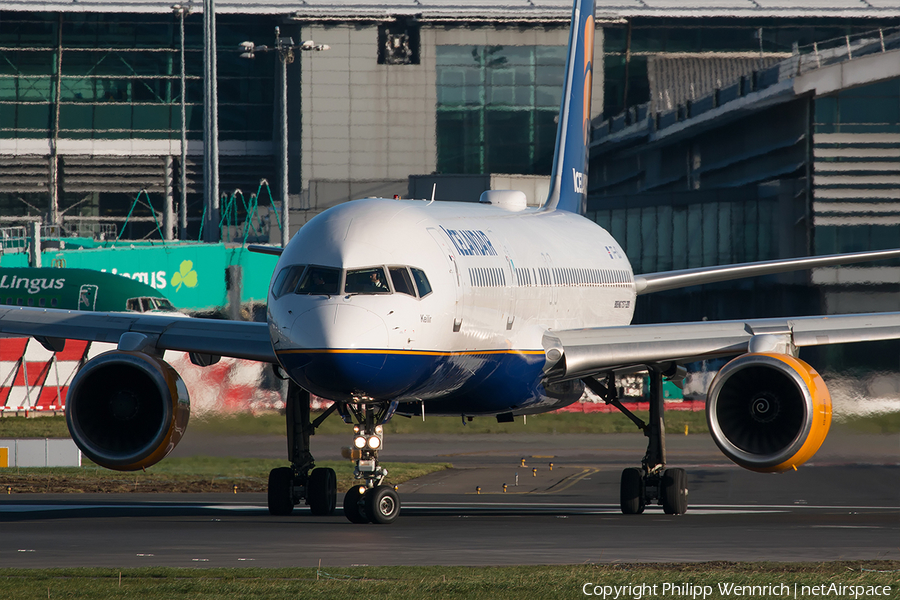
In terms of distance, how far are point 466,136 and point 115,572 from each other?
89209mm

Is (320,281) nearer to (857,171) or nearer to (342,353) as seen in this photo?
(342,353)

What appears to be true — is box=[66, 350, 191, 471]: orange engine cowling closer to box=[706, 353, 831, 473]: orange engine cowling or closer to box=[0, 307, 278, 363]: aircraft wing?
box=[0, 307, 278, 363]: aircraft wing

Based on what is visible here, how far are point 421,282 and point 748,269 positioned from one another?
1112 cm

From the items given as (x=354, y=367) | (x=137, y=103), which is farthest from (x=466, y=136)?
(x=354, y=367)

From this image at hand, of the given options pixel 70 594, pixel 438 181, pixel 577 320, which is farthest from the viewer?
pixel 438 181

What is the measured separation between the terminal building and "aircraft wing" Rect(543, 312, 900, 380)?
51552 millimetres

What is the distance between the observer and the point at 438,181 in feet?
273

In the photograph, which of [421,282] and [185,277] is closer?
[421,282]

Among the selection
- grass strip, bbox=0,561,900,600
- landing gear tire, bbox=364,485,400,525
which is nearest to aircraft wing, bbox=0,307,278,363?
landing gear tire, bbox=364,485,400,525

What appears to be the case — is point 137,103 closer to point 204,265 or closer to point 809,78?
point 204,265

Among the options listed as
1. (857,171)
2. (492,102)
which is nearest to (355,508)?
(857,171)

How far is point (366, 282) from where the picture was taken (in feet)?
66.4

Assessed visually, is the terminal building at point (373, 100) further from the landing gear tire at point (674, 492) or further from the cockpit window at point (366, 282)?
the cockpit window at point (366, 282)

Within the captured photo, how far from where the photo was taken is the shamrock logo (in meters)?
77.0
